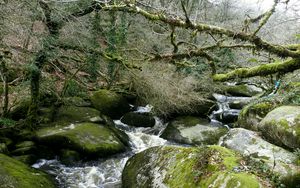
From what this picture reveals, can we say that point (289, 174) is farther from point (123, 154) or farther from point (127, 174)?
point (123, 154)

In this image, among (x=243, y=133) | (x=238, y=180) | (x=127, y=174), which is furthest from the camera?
(x=243, y=133)

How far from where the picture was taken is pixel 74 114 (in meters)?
11.4

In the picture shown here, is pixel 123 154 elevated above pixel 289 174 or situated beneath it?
situated beneath

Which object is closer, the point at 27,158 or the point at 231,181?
the point at 231,181

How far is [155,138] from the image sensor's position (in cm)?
1181

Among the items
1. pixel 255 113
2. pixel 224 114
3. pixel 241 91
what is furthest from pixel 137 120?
pixel 241 91

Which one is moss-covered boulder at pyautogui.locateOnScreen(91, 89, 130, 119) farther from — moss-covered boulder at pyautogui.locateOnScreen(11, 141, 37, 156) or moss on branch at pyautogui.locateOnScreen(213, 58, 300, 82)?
moss on branch at pyautogui.locateOnScreen(213, 58, 300, 82)

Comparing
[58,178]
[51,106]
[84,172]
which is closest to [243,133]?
[84,172]

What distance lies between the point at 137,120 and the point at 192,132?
8.41ft

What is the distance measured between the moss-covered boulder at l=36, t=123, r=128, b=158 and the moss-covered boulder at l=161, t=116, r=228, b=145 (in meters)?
2.47

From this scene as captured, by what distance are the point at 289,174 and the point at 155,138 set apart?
738 cm

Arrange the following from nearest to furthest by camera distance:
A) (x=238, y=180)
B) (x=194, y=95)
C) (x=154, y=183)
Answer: (x=238, y=180), (x=154, y=183), (x=194, y=95)

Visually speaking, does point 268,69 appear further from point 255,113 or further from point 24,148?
point 24,148

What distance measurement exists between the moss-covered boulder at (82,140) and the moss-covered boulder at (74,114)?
2.46ft
